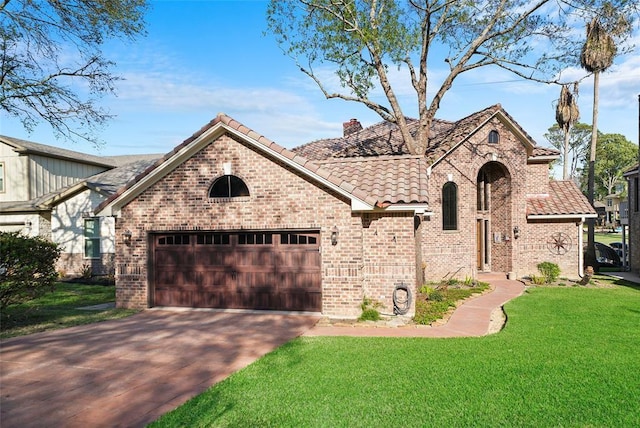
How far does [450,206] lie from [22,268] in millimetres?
15122

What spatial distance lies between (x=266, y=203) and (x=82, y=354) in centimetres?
514

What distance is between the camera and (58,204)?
19312 mm

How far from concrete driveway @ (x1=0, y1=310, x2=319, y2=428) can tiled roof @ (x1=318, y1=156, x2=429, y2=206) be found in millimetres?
3591

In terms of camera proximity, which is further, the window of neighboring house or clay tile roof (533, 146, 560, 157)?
the window of neighboring house

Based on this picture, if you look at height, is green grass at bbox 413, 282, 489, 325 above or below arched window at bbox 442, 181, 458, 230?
below

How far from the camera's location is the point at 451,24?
651 inches

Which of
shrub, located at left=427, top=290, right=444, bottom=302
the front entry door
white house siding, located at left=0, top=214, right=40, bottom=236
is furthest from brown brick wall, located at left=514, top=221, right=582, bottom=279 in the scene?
white house siding, located at left=0, top=214, right=40, bottom=236

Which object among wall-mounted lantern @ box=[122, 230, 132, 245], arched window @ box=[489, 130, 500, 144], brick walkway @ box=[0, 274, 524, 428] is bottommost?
brick walkway @ box=[0, 274, 524, 428]

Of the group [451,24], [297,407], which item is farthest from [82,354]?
[451,24]

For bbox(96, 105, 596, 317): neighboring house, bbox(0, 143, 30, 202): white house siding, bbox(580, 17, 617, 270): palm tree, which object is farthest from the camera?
bbox(580, 17, 617, 270): palm tree

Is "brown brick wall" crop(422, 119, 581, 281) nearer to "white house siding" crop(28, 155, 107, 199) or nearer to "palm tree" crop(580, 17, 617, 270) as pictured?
"palm tree" crop(580, 17, 617, 270)

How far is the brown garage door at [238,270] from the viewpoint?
10.4 meters

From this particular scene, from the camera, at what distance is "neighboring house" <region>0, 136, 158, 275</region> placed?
18828mm

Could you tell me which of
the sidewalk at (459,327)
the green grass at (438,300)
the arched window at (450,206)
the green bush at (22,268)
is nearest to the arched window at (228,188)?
the sidewalk at (459,327)
